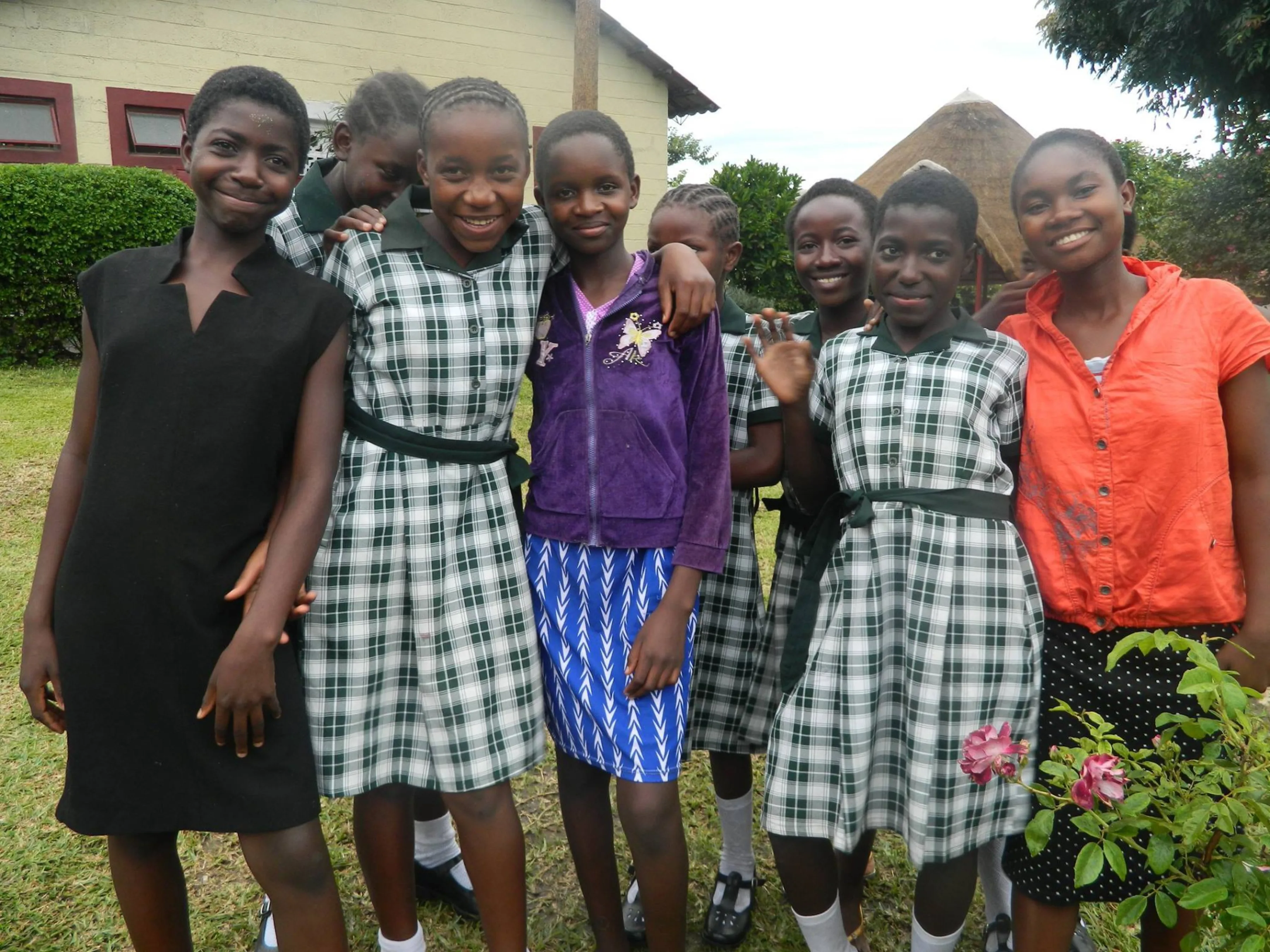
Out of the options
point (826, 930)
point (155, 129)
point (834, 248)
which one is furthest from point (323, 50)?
point (826, 930)

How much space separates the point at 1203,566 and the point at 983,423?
48cm

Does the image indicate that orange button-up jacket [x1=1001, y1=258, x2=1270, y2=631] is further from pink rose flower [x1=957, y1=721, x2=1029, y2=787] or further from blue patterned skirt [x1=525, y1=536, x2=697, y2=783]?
blue patterned skirt [x1=525, y1=536, x2=697, y2=783]

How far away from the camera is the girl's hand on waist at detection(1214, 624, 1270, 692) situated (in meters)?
1.84

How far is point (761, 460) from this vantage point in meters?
2.32

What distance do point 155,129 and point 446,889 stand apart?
10257 millimetres

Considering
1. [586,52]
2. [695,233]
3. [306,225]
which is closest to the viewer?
[306,225]

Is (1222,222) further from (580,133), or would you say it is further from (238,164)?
(238,164)

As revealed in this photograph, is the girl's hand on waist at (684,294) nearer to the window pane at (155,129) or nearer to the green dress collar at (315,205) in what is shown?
the green dress collar at (315,205)

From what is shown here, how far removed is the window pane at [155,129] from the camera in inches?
407

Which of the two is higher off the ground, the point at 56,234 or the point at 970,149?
the point at 970,149

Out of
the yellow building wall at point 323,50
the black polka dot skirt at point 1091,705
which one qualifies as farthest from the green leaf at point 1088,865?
the yellow building wall at point 323,50

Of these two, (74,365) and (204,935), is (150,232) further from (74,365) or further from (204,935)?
(204,935)

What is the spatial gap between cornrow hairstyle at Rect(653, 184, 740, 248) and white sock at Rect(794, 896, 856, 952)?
1640 mm

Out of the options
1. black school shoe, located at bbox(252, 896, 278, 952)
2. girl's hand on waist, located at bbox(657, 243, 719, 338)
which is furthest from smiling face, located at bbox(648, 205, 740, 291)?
black school shoe, located at bbox(252, 896, 278, 952)
